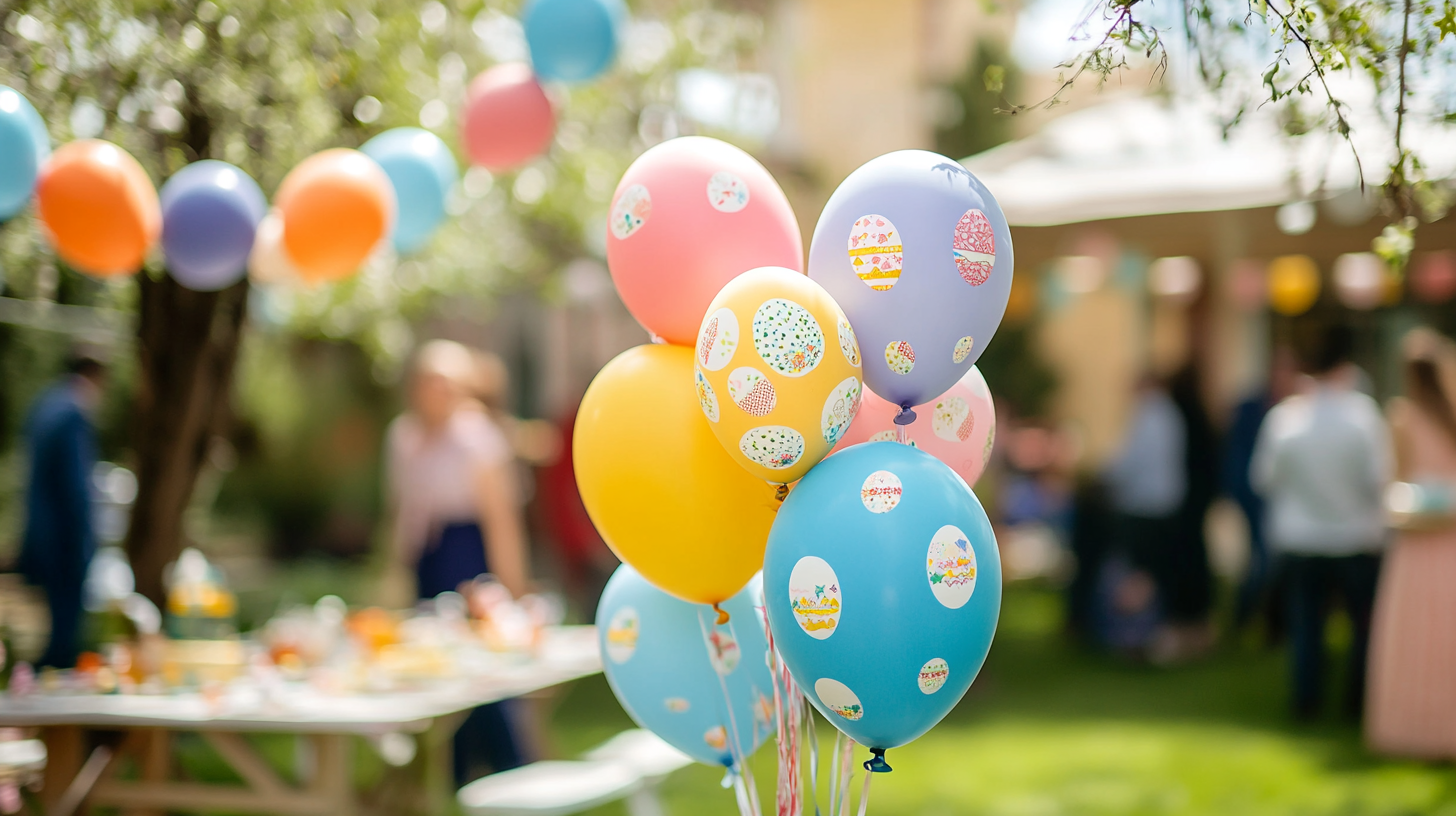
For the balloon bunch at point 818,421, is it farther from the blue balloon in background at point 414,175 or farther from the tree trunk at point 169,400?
the tree trunk at point 169,400

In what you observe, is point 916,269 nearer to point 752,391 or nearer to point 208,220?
point 752,391

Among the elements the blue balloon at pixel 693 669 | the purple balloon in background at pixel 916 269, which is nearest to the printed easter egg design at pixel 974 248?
the purple balloon in background at pixel 916 269

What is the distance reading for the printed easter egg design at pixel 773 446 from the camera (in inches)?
76.6

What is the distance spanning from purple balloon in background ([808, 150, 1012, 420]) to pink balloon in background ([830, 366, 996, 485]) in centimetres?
14

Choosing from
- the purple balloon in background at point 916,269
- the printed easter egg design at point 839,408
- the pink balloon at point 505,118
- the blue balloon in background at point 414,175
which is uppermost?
the pink balloon at point 505,118

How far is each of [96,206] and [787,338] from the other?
7.87 feet

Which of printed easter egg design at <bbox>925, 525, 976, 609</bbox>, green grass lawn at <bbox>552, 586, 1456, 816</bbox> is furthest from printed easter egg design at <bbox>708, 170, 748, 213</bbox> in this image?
green grass lawn at <bbox>552, 586, 1456, 816</bbox>

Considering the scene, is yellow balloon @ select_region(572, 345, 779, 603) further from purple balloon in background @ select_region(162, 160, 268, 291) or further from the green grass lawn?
the green grass lawn

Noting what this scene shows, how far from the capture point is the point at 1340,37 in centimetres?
225

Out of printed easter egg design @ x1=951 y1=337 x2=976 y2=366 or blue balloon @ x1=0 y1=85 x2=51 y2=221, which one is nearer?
printed easter egg design @ x1=951 y1=337 x2=976 y2=366

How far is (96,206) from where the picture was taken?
339 cm

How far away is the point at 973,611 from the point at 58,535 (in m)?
4.06

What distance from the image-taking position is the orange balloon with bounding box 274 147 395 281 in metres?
3.67

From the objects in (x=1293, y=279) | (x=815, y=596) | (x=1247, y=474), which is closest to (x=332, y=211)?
(x=815, y=596)
